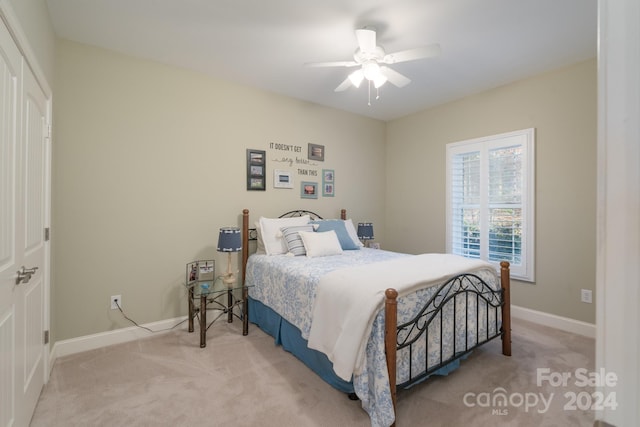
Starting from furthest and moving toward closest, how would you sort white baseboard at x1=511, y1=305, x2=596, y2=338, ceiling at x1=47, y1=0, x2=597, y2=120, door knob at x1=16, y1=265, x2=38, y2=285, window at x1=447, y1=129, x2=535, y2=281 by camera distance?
1. window at x1=447, y1=129, x2=535, y2=281
2. white baseboard at x1=511, y1=305, x2=596, y2=338
3. ceiling at x1=47, y1=0, x2=597, y2=120
4. door knob at x1=16, y1=265, x2=38, y2=285

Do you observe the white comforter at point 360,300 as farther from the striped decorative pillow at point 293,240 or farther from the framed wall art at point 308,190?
the framed wall art at point 308,190

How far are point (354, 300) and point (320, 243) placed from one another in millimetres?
1313

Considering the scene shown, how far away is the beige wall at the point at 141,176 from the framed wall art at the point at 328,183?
646mm

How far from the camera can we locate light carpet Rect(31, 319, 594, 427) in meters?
1.71

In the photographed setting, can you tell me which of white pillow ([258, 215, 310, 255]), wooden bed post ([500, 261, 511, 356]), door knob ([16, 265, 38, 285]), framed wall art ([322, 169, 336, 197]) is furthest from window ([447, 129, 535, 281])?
door knob ([16, 265, 38, 285])

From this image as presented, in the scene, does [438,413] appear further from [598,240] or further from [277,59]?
[277,59]

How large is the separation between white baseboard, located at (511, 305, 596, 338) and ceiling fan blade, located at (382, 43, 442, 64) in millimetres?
2826

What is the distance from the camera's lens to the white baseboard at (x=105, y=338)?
2.39m

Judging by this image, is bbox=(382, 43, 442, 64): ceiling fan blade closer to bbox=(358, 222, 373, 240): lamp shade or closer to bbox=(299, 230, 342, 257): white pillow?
bbox=(299, 230, 342, 257): white pillow

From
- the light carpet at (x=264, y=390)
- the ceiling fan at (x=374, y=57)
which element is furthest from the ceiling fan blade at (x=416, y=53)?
the light carpet at (x=264, y=390)

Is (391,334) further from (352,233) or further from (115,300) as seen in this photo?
(115,300)

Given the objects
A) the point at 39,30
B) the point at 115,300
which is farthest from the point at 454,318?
the point at 39,30

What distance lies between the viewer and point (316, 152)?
3924 mm

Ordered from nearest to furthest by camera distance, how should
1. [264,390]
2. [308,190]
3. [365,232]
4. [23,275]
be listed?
[23,275] < [264,390] < [308,190] < [365,232]
